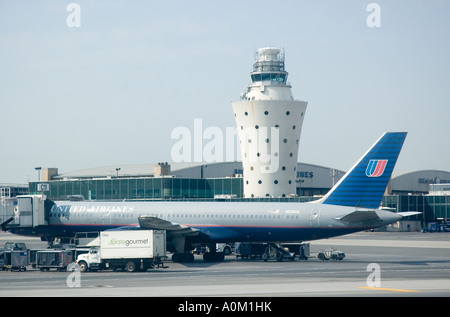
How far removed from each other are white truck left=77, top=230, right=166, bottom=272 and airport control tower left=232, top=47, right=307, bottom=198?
9057cm

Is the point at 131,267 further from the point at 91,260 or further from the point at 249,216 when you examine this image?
the point at 249,216

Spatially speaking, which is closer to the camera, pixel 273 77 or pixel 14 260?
pixel 14 260

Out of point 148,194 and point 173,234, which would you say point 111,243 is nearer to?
point 173,234

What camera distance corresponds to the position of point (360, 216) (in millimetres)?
60844

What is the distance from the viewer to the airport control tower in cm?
14375

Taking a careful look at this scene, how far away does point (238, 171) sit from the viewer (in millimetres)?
171625

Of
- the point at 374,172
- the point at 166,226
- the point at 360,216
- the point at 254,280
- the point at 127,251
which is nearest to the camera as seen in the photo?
the point at 254,280

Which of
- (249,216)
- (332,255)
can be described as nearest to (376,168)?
(332,255)

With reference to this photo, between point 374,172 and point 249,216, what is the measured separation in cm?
1198

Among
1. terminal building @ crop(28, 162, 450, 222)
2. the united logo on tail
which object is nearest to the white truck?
the united logo on tail

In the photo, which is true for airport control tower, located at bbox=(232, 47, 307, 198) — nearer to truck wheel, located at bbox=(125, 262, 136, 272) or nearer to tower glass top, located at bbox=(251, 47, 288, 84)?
tower glass top, located at bbox=(251, 47, 288, 84)

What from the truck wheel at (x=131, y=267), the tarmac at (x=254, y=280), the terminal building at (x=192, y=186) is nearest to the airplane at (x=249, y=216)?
the tarmac at (x=254, y=280)

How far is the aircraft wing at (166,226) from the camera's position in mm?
63781
